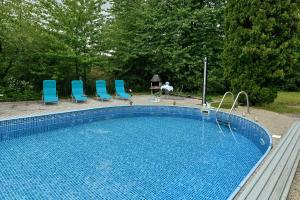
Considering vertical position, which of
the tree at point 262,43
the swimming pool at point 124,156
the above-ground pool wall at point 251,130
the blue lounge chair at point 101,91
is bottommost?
the swimming pool at point 124,156

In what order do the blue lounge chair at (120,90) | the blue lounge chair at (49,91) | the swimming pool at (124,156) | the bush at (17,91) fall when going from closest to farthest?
the swimming pool at (124,156) → the blue lounge chair at (49,91) → the bush at (17,91) → the blue lounge chair at (120,90)

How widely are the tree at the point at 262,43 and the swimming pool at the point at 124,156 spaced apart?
9.11ft

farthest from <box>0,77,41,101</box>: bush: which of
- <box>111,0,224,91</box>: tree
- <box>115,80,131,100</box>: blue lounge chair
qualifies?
<box>111,0,224,91</box>: tree

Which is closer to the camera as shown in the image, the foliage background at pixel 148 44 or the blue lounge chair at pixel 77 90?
the foliage background at pixel 148 44

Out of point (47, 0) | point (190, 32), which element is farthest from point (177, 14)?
point (47, 0)

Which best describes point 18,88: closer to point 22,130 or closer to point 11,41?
point 11,41

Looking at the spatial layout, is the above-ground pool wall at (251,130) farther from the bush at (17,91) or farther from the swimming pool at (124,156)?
the bush at (17,91)

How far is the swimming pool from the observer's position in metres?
4.89

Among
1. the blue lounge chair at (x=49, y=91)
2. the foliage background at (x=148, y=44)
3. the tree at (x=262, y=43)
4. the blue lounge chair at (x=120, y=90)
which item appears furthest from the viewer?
the blue lounge chair at (x=120, y=90)

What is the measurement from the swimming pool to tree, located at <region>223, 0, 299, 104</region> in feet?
9.11

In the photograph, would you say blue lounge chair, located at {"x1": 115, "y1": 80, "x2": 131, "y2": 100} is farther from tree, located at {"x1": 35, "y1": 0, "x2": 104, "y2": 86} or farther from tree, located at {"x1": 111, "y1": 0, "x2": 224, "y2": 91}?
tree, located at {"x1": 111, "y1": 0, "x2": 224, "y2": 91}

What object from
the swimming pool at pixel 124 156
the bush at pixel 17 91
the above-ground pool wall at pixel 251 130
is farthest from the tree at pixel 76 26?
the above-ground pool wall at pixel 251 130

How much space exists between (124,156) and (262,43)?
782 cm

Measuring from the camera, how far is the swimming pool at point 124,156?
193 inches
